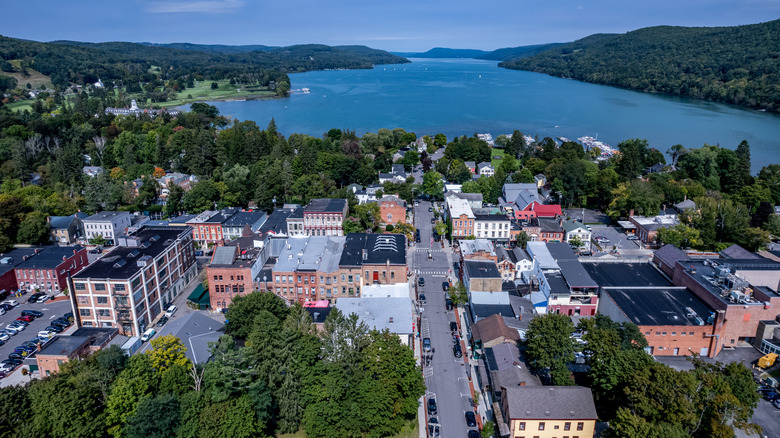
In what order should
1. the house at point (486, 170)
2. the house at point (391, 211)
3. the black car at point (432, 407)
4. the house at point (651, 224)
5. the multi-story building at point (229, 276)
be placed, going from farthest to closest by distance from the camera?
the house at point (486, 170)
the house at point (391, 211)
the house at point (651, 224)
the multi-story building at point (229, 276)
the black car at point (432, 407)

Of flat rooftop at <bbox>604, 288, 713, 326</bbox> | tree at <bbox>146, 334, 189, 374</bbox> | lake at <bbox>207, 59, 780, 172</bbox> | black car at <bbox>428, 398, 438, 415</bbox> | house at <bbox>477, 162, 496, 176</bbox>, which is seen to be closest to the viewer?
tree at <bbox>146, 334, 189, 374</bbox>

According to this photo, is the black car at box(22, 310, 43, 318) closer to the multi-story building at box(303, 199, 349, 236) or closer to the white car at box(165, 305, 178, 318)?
the white car at box(165, 305, 178, 318)

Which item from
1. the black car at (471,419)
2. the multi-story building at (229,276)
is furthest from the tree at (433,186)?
the black car at (471,419)

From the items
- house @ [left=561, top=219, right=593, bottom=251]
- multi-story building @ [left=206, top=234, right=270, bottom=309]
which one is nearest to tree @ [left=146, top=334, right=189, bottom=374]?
multi-story building @ [left=206, top=234, right=270, bottom=309]

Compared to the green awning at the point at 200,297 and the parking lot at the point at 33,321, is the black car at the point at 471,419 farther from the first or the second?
the parking lot at the point at 33,321

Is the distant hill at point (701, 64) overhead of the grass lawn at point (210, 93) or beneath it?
overhead

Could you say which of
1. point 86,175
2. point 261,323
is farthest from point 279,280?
point 86,175

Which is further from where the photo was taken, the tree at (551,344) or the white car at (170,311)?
the white car at (170,311)

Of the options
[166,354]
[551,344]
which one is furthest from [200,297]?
[551,344]
